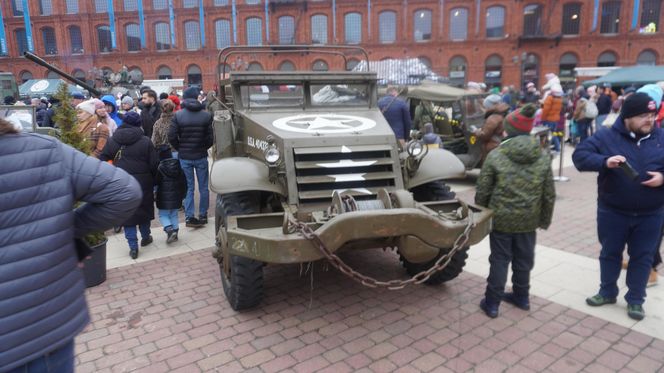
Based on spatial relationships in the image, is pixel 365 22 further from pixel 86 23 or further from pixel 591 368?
pixel 591 368

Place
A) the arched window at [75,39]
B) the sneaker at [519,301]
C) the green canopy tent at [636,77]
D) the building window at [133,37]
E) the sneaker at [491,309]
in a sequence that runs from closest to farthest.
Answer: the sneaker at [491,309], the sneaker at [519,301], the green canopy tent at [636,77], the building window at [133,37], the arched window at [75,39]

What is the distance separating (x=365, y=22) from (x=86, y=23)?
22.3 metres

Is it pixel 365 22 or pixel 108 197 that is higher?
pixel 365 22

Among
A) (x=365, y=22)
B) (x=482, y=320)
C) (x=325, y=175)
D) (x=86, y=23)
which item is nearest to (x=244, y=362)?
(x=325, y=175)

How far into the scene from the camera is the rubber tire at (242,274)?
403 centimetres

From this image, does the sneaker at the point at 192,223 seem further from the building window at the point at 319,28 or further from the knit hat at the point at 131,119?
the building window at the point at 319,28

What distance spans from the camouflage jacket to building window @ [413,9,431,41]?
36928 mm

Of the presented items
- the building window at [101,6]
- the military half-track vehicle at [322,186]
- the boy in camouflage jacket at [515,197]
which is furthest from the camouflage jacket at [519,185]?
the building window at [101,6]

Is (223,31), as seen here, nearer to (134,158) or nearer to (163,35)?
(163,35)

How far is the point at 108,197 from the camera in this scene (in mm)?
2277

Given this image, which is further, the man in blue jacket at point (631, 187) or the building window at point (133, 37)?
the building window at point (133, 37)

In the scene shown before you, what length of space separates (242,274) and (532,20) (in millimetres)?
40493

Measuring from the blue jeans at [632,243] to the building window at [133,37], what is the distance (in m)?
42.0

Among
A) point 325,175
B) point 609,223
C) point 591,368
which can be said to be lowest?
point 591,368
